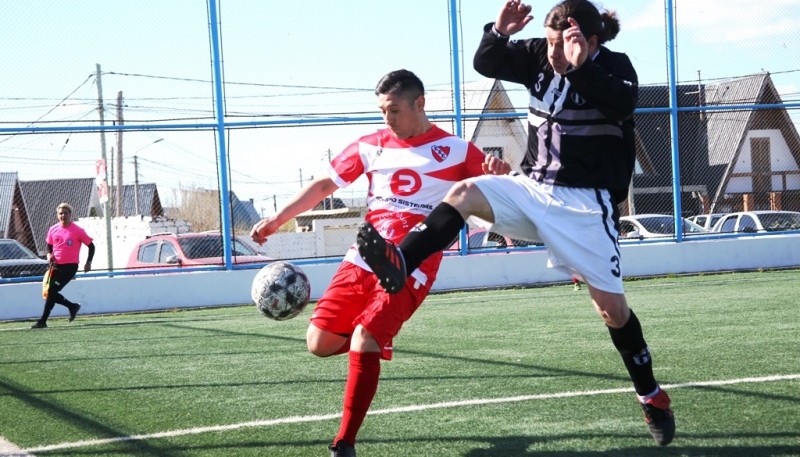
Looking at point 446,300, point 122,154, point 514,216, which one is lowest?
point 446,300

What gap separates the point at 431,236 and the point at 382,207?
71 cm

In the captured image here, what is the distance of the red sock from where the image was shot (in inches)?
155

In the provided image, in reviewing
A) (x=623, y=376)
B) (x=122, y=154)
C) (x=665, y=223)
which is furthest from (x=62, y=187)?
(x=623, y=376)

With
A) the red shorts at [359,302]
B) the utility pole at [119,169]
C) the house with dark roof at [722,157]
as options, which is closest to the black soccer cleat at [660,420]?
the red shorts at [359,302]

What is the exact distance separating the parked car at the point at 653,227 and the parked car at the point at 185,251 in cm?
689

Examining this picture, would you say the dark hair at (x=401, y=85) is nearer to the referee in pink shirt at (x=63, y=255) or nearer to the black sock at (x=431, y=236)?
the black sock at (x=431, y=236)

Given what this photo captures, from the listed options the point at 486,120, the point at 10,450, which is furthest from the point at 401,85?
the point at 486,120

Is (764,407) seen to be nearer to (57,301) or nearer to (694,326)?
(694,326)

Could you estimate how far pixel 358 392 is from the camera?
13.1 ft

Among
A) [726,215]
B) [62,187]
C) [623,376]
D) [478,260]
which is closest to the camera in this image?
[623,376]

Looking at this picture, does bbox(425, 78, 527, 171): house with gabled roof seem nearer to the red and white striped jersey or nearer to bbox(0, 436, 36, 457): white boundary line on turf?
the red and white striped jersey

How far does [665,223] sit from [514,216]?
14.2 m

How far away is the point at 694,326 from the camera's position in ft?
27.5

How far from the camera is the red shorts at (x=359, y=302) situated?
415 cm
